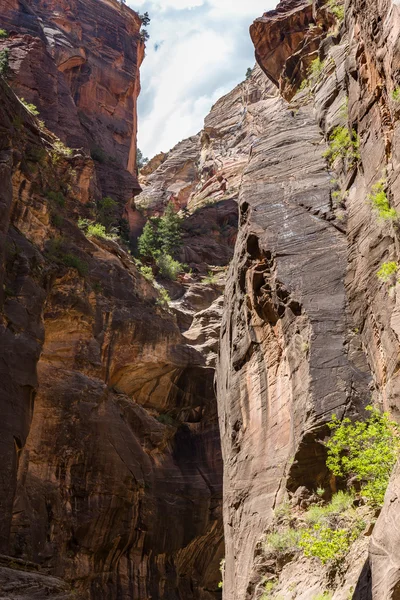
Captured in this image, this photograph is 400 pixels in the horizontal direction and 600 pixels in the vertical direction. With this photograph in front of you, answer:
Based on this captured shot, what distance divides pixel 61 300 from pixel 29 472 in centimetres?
798

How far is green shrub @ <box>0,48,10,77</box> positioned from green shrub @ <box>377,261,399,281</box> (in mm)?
36225

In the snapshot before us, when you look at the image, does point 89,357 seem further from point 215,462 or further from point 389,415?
point 389,415

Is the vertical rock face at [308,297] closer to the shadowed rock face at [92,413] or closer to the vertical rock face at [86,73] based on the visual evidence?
the shadowed rock face at [92,413]

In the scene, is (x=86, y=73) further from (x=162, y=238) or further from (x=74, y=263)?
(x=74, y=263)

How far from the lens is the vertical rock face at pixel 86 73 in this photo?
159 ft

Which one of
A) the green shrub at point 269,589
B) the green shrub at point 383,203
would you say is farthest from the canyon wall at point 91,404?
the green shrub at point 383,203

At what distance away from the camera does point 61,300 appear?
31.4 m

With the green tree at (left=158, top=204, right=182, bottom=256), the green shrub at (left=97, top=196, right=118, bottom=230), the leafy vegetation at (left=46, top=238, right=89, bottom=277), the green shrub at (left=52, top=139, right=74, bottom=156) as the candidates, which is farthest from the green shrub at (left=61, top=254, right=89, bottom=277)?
the green tree at (left=158, top=204, right=182, bottom=256)

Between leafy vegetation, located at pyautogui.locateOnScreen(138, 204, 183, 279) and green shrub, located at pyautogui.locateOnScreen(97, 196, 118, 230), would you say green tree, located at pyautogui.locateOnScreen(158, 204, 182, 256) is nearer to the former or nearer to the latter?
leafy vegetation, located at pyautogui.locateOnScreen(138, 204, 183, 279)

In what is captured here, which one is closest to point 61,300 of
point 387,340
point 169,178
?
point 387,340

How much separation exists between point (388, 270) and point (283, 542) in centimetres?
659

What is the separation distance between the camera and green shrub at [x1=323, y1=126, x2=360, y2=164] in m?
19.5

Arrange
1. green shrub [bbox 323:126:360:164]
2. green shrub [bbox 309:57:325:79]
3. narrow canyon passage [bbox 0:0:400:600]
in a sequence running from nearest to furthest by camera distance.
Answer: narrow canyon passage [bbox 0:0:400:600] < green shrub [bbox 323:126:360:164] < green shrub [bbox 309:57:325:79]

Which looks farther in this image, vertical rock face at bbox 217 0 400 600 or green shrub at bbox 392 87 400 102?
vertical rock face at bbox 217 0 400 600
